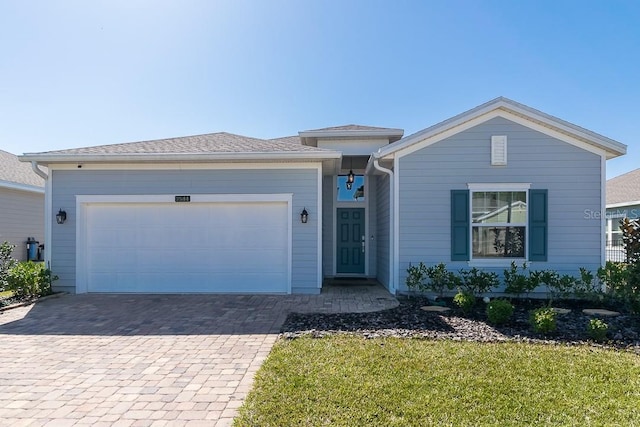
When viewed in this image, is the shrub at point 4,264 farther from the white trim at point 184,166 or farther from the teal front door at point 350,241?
the teal front door at point 350,241

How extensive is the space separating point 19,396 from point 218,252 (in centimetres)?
516

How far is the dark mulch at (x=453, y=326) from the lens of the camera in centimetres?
509

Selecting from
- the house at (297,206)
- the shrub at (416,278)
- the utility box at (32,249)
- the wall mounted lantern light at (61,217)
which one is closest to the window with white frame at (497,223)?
the house at (297,206)

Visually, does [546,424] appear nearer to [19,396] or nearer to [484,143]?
[19,396]

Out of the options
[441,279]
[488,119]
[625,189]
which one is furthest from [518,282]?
[625,189]

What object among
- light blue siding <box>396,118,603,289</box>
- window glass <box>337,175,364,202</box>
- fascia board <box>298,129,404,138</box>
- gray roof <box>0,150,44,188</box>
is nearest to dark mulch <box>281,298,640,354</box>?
light blue siding <box>396,118,603,289</box>

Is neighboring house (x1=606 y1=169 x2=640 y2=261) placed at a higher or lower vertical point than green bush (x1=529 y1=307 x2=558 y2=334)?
higher

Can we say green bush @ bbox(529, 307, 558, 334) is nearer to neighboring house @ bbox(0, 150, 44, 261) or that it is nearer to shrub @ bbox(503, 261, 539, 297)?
shrub @ bbox(503, 261, 539, 297)

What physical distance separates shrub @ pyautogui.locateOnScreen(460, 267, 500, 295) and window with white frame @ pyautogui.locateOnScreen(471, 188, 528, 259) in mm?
409

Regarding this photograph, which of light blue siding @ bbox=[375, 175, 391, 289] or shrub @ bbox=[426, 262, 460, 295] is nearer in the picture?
shrub @ bbox=[426, 262, 460, 295]

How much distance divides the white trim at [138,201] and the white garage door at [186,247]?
9 centimetres

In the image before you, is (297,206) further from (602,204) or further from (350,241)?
(602,204)

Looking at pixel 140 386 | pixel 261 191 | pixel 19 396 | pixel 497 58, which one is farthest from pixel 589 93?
pixel 19 396

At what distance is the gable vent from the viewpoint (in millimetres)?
7945
